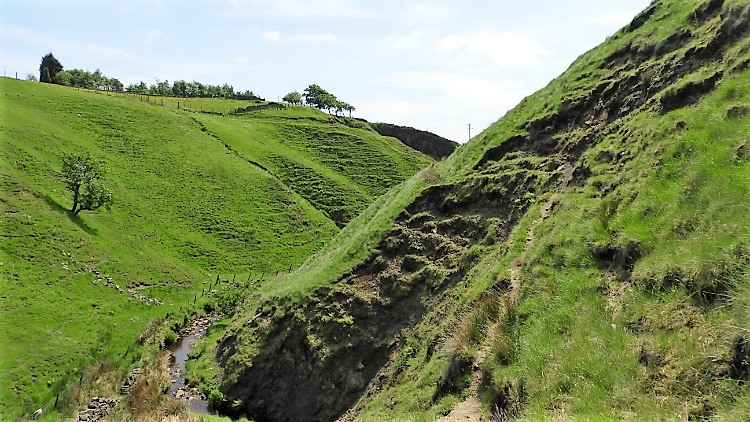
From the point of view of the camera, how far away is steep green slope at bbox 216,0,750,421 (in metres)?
9.05

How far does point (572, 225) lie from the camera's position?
16.0 meters

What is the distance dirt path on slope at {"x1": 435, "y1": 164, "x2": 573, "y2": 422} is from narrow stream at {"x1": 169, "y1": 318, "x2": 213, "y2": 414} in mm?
18608

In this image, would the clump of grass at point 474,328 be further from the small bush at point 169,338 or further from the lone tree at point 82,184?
the lone tree at point 82,184

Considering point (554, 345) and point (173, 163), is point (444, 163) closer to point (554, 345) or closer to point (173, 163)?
point (554, 345)

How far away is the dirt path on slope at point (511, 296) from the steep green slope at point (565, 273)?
98mm

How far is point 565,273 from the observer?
14078mm

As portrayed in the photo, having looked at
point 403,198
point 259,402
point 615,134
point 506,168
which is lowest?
point 259,402

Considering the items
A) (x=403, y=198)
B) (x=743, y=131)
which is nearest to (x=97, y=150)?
(x=403, y=198)

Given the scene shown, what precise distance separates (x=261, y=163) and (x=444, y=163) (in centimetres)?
6151

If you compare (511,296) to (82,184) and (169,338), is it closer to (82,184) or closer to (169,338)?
(169,338)

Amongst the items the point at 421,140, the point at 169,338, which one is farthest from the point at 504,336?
the point at 421,140

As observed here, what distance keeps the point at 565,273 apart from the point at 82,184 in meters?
53.8

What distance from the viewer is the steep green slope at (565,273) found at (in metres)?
9.05

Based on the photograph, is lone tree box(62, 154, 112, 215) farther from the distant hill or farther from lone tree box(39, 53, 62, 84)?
lone tree box(39, 53, 62, 84)
